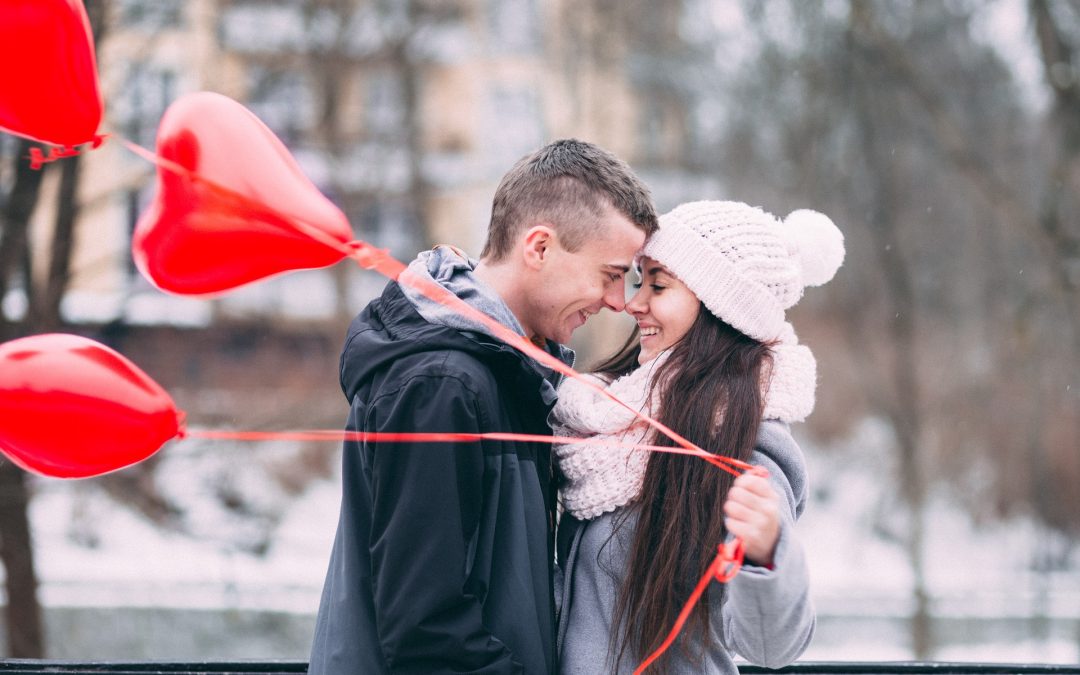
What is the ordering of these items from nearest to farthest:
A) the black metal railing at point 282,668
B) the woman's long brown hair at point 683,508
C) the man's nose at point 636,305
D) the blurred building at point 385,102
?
the woman's long brown hair at point 683,508, the man's nose at point 636,305, the black metal railing at point 282,668, the blurred building at point 385,102

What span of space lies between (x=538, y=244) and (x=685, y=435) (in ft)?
1.52

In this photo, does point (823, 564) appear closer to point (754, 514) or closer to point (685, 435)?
point (685, 435)

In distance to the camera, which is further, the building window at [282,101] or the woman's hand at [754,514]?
the building window at [282,101]

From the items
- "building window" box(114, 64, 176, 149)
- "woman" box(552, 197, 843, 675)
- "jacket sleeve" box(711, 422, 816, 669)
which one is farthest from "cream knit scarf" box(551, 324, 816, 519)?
"building window" box(114, 64, 176, 149)

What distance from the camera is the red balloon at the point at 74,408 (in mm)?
1754

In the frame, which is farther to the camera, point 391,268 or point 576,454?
point 576,454

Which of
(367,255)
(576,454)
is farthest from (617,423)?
(367,255)

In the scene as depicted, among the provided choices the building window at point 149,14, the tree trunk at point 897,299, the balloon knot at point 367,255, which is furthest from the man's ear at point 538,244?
the tree trunk at point 897,299

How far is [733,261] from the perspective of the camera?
202 cm

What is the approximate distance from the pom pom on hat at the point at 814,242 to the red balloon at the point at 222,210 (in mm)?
958

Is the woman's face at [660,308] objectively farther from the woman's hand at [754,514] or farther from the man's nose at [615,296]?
the woman's hand at [754,514]

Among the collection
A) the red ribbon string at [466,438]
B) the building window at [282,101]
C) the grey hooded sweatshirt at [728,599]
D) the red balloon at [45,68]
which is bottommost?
the grey hooded sweatshirt at [728,599]

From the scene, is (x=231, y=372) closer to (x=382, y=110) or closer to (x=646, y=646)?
(x=382, y=110)

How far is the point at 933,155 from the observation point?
41.8 feet
